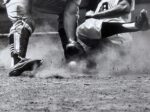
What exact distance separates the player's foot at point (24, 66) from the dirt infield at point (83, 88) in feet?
0.22

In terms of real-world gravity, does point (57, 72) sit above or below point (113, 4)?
below

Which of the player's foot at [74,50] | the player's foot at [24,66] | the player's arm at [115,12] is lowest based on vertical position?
the player's foot at [74,50]

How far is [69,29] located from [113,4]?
19.9 inches

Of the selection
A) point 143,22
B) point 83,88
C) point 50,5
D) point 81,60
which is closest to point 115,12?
point 143,22

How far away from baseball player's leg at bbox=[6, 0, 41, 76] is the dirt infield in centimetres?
12

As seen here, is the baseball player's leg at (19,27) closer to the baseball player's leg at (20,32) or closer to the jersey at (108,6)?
the baseball player's leg at (20,32)

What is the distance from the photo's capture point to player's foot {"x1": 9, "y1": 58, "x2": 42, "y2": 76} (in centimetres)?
492

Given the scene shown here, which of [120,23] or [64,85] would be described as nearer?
[64,85]

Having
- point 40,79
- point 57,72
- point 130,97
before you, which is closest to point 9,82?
point 40,79

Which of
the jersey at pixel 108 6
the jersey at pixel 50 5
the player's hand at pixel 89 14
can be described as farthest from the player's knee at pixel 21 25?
the jersey at pixel 108 6

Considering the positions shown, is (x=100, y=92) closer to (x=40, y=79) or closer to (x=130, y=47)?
(x=40, y=79)

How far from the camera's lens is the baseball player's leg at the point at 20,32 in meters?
4.96

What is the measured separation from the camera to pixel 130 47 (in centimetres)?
586

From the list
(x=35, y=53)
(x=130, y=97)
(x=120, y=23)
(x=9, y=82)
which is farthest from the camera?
(x=35, y=53)
